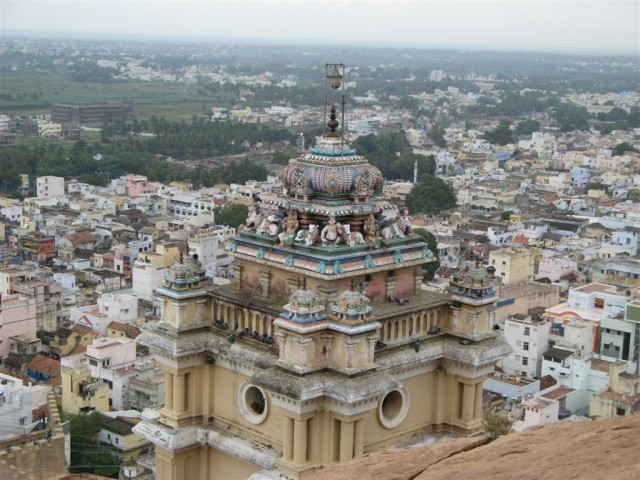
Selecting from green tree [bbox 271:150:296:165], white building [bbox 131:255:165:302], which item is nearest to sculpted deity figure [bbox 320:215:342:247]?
white building [bbox 131:255:165:302]

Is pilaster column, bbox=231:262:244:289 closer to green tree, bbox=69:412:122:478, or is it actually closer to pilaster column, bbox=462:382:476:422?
pilaster column, bbox=462:382:476:422

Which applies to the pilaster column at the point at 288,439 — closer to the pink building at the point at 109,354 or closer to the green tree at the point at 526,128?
the pink building at the point at 109,354

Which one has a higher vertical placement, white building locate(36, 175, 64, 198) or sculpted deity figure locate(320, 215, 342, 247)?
sculpted deity figure locate(320, 215, 342, 247)

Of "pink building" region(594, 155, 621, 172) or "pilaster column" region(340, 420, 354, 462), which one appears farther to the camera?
"pink building" region(594, 155, 621, 172)

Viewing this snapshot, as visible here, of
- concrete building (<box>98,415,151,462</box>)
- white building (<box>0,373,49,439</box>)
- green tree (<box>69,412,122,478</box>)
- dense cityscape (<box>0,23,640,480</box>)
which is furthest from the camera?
concrete building (<box>98,415,151,462</box>)

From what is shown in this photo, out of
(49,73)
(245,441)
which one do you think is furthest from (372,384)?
(49,73)
